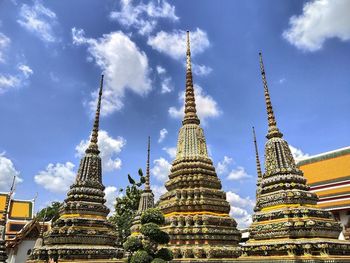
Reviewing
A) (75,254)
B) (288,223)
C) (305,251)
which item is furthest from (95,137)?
(305,251)

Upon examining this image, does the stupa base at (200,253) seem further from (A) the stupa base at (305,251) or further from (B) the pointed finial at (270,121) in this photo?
(B) the pointed finial at (270,121)

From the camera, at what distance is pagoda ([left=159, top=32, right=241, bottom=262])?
15.0 m

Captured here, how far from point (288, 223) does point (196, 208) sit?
16.3 feet

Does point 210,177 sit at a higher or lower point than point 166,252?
higher

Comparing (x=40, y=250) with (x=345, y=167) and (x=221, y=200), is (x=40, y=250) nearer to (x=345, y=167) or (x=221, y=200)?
(x=221, y=200)

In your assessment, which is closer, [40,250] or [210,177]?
[40,250]

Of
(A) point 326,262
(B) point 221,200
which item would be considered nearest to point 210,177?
(B) point 221,200

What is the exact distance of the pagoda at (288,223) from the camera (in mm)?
11922

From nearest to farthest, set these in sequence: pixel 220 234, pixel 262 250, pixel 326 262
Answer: pixel 326 262
pixel 262 250
pixel 220 234

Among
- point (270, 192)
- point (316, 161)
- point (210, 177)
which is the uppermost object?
point (316, 161)

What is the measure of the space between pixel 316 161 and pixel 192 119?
12.3 meters

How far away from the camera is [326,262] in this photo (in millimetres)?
11008

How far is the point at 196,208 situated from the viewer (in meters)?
16.3

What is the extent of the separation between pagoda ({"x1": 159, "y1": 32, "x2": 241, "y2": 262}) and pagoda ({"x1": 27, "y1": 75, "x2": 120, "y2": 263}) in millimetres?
3246
